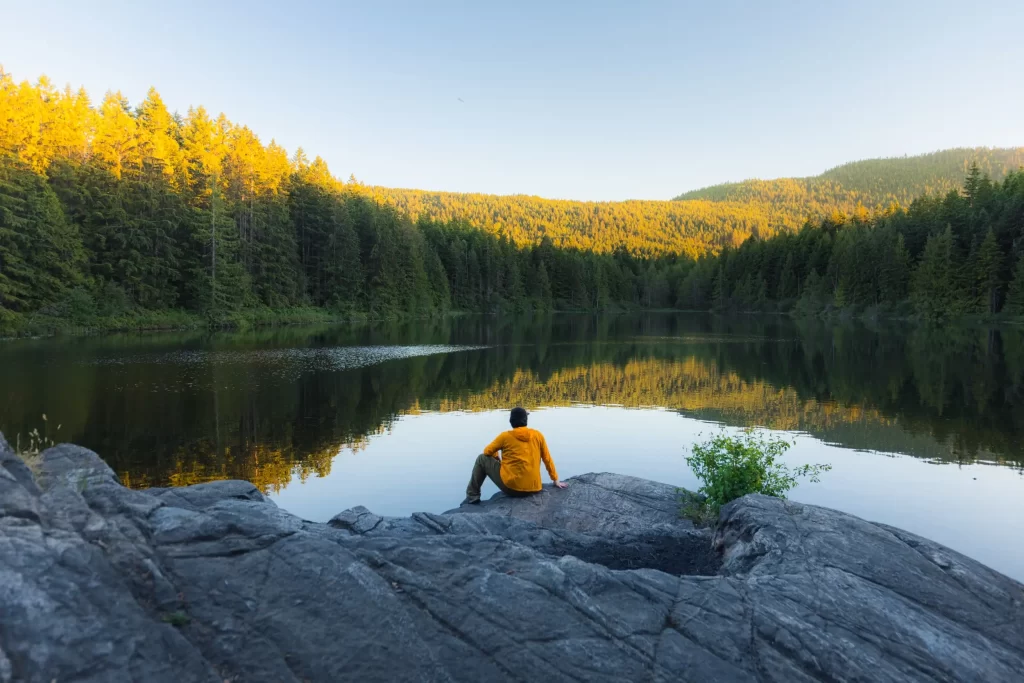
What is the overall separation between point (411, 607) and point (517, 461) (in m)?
5.09

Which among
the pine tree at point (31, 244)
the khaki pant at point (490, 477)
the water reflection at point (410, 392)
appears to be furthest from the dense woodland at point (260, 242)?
the khaki pant at point (490, 477)

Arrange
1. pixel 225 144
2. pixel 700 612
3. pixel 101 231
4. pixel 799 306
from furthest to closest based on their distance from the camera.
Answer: pixel 799 306 < pixel 225 144 < pixel 101 231 < pixel 700 612

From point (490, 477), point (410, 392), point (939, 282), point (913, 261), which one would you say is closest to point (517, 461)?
point (490, 477)

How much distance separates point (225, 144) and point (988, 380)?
68.4 meters

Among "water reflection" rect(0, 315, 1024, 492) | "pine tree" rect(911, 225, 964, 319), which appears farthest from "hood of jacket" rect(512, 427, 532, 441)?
"pine tree" rect(911, 225, 964, 319)

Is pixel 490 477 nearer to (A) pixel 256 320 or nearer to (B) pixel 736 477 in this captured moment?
(B) pixel 736 477

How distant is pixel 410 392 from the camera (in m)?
23.4

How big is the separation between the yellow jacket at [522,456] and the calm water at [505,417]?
2114mm

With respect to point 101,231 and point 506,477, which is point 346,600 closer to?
point 506,477

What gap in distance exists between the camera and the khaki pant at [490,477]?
959 cm

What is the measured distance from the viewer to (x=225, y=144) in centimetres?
6438

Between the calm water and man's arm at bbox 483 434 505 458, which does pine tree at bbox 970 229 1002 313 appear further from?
man's arm at bbox 483 434 505 458

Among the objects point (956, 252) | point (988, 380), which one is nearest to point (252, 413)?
point (988, 380)

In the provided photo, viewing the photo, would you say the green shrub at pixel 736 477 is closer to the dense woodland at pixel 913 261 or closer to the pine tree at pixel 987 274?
the dense woodland at pixel 913 261
